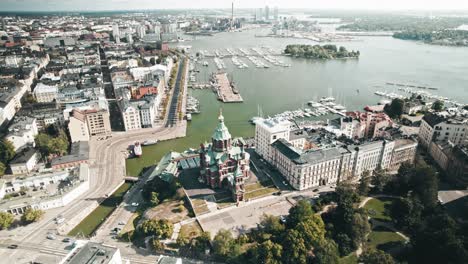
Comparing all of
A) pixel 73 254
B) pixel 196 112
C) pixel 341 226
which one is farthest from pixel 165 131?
pixel 341 226

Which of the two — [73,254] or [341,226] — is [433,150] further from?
[73,254]

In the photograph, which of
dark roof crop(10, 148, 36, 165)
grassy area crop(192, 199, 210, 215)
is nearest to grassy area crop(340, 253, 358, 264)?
grassy area crop(192, 199, 210, 215)

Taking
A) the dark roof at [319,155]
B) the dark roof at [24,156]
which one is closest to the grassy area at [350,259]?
the dark roof at [319,155]

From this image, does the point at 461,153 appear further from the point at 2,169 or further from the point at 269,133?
the point at 2,169

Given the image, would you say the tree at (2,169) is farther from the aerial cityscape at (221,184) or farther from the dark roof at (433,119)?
the dark roof at (433,119)

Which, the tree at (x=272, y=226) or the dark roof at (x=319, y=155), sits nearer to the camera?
the tree at (x=272, y=226)

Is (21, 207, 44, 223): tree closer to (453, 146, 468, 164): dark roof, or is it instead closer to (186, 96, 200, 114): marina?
(186, 96, 200, 114): marina

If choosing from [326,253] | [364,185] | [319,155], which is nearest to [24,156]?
[319,155]
